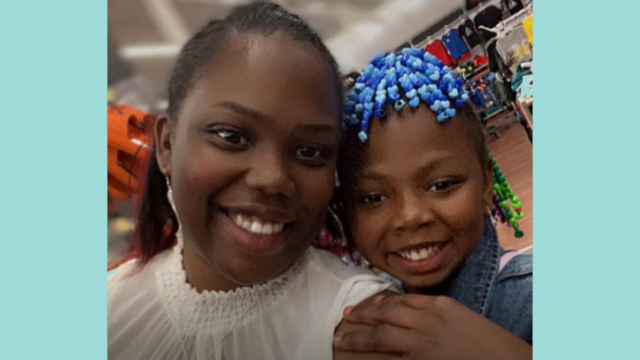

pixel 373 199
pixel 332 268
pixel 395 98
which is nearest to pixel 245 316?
pixel 332 268

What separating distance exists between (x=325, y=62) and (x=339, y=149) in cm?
10

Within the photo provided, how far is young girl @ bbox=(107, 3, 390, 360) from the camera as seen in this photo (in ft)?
2.14

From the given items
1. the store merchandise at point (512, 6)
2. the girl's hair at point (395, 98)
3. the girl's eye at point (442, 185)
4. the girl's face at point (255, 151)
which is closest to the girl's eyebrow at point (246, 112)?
the girl's face at point (255, 151)

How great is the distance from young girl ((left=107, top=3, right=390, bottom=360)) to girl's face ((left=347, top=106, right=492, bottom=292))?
0.05 meters

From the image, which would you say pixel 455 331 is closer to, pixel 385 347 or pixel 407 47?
pixel 385 347

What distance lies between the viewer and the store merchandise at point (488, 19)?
70 cm

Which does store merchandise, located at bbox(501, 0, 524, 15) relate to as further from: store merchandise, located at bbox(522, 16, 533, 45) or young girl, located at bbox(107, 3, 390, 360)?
young girl, located at bbox(107, 3, 390, 360)

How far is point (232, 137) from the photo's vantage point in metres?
0.65

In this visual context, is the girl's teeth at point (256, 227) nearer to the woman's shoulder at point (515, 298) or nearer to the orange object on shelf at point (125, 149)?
the orange object on shelf at point (125, 149)

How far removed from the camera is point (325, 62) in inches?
26.5

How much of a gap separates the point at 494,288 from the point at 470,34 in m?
0.31

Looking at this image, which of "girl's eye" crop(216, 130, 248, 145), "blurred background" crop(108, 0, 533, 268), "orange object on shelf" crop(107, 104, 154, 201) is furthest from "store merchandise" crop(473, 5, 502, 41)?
"orange object on shelf" crop(107, 104, 154, 201)

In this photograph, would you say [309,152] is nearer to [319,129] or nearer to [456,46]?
[319,129]

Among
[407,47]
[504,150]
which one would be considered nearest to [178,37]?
[407,47]
